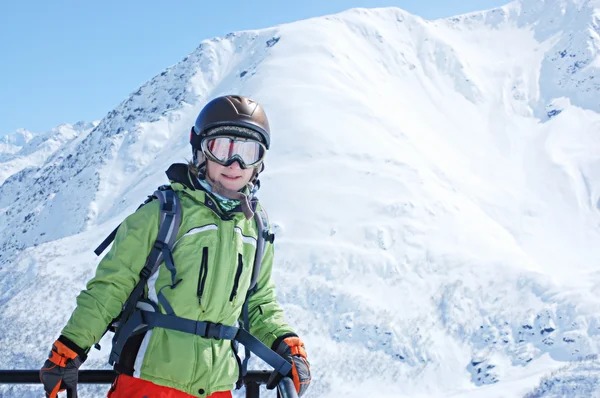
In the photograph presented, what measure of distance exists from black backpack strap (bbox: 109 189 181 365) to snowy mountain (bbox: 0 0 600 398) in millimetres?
35630

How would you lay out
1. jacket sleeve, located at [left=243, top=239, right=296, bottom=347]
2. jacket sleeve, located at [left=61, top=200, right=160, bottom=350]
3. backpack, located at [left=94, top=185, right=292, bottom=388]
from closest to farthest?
jacket sleeve, located at [left=61, top=200, right=160, bottom=350] → backpack, located at [left=94, top=185, right=292, bottom=388] → jacket sleeve, located at [left=243, top=239, right=296, bottom=347]

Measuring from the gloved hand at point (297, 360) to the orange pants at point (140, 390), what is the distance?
2.11 feet

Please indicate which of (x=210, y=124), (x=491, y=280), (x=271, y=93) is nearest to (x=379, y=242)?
(x=491, y=280)

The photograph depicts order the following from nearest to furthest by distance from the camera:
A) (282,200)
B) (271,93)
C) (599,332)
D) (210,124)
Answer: (210,124)
(599,332)
(282,200)
(271,93)

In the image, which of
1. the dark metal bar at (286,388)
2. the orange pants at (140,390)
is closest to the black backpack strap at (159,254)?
the orange pants at (140,390)

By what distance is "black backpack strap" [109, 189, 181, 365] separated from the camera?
9.61 ft

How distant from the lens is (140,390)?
2906 mm

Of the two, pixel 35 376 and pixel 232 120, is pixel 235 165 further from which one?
pixel 35 376

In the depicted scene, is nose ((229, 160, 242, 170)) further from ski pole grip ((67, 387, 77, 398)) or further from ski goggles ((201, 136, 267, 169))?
ski pole grip ((67, 387, 77, 398))

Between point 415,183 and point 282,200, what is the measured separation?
53.4 ft

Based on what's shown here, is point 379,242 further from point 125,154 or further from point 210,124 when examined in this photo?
point 125,154

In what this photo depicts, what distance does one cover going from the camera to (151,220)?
2.96 metres

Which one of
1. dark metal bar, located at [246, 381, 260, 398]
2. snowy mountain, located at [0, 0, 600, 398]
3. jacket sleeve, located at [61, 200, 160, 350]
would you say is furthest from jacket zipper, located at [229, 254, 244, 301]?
snowy mountain, located at [0, 0, 600, 398]

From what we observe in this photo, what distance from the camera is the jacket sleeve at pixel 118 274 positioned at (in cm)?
280
